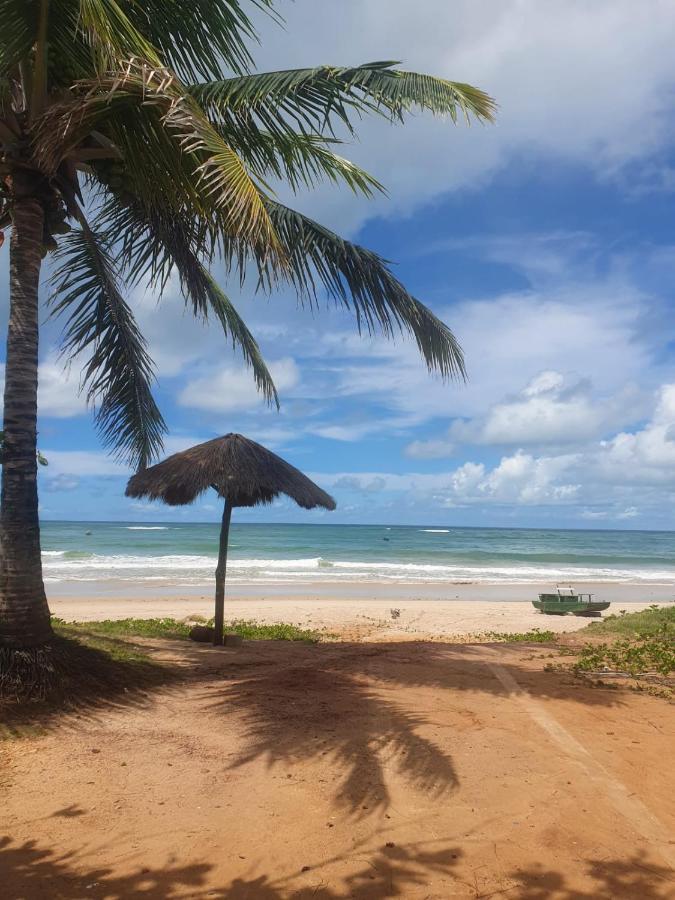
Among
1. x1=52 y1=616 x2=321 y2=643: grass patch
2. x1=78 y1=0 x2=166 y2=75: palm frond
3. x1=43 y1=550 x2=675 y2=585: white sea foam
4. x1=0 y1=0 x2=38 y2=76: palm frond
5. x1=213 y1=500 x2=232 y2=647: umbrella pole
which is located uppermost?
x1=0 y1=0 x2=38 y2=76: palm frond

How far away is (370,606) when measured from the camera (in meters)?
18.8

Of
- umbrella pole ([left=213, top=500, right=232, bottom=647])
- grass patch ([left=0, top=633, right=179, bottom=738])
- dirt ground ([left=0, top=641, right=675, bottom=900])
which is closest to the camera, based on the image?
dirt ground ([left=0, top=641, right=675, bottom=900])

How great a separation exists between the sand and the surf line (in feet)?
19.7

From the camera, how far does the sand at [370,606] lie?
563 inches

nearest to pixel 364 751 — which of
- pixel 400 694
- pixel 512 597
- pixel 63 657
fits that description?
pixel 400 694

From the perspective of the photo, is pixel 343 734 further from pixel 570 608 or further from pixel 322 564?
pixel 322 564

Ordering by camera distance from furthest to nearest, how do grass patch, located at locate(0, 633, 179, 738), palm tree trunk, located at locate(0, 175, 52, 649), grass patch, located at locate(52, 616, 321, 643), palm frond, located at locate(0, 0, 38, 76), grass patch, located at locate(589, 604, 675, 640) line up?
grass patch, located at locate(589, 604, 675, 640) < grass patch, located at locate(52, 616, 321, 643) < palm tree trunk, located at locate(0, 175, 52, 649) < grass patch, located at locate(0, 633, 179, 738) < palm frond, located at locate(0, 0, 38, 76)

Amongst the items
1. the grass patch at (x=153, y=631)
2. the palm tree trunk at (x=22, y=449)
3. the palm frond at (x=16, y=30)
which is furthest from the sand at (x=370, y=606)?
the palm frond at (x=16, y=30)

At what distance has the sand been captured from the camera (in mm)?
14312

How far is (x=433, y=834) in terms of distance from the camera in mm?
Result: 3334

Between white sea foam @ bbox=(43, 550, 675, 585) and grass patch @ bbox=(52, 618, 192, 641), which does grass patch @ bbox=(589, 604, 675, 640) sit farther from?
white sea foam @ bbox=(43, 550, 675, 585)

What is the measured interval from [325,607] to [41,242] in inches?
563

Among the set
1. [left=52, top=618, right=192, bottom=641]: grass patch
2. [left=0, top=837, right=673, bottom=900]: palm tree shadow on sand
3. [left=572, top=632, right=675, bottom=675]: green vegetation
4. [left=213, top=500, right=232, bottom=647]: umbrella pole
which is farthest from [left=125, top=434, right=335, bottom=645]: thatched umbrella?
[left=0, top=837, right=673, bottom=900]: palm tree shadow on sand

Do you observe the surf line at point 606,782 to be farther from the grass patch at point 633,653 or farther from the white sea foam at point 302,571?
the white sea foam at point 302,571
